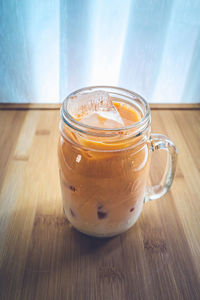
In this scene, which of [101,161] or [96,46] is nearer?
[101,161]

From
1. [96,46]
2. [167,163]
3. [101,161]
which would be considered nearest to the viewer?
[101,161]

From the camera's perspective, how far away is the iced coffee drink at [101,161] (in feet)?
1.40

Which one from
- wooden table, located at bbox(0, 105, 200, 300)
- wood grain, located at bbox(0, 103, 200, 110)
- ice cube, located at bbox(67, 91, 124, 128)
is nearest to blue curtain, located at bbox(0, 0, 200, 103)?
wood grain, located at bbox(0, 103, 200, 110)

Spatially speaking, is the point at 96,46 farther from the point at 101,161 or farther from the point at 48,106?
the point at 101,161

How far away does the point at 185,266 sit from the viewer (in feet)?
1.64

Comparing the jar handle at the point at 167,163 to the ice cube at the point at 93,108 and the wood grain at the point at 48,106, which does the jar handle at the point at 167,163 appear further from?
the wood grain at the point at 48,106

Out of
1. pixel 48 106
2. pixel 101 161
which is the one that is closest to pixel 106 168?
pixel 101 161

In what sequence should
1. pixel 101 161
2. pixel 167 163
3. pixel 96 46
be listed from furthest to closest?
pixel 96 46 < pixel 167 163 < pixel 101 161

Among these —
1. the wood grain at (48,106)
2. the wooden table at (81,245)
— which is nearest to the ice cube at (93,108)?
the wooden table at (81,245)

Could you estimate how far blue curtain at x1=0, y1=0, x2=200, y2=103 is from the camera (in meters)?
0.79

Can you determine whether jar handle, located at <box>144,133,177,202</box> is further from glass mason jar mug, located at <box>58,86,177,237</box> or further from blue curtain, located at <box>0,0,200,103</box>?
blue curtain, located at <box>0,0,200,103</box>

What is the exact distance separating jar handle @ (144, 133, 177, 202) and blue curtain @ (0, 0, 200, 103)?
477mm

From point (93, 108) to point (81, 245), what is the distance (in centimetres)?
27

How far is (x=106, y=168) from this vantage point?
433mm
